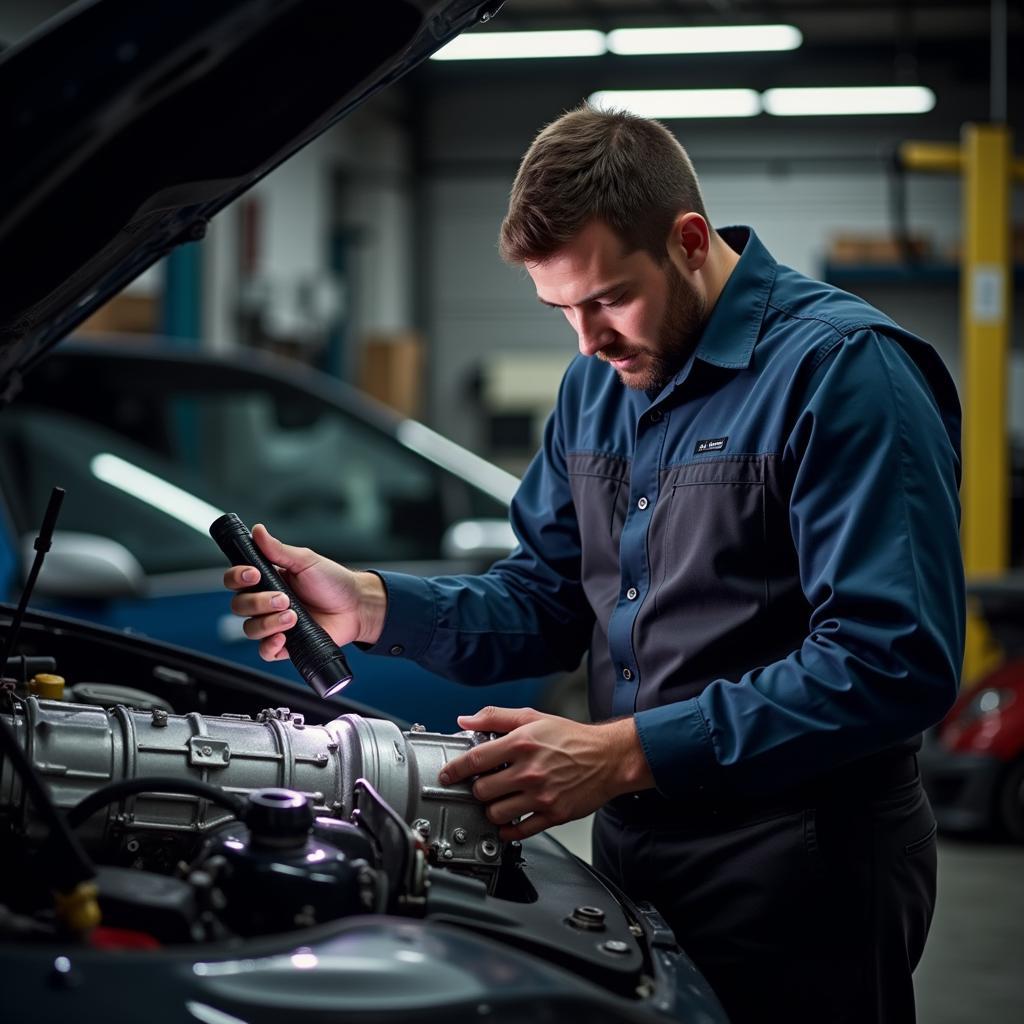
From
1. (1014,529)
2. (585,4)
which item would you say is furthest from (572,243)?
(585,4)

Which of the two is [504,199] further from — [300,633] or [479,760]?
[479,760]

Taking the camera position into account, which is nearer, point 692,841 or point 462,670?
point 692,841

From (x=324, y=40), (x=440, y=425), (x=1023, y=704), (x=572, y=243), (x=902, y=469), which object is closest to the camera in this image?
(x=324, y=40)

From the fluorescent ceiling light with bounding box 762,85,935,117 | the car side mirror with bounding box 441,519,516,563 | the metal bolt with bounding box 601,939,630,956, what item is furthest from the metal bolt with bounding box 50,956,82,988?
the fluorescent ceiling light with bounding box 762,85,935,117

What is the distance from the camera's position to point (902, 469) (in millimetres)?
1422

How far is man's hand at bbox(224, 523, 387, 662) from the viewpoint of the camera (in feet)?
5.46

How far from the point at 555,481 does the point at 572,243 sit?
1.48ft

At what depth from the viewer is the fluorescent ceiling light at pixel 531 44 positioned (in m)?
10.6

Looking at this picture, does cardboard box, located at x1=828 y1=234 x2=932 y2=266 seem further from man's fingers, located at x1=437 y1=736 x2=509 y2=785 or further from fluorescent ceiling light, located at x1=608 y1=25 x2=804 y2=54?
man's fingers, located at x1=437 y1=736 x2=509 y2=785

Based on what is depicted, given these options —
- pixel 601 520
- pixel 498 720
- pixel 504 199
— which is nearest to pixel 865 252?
pixel 504 199

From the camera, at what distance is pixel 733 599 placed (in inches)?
61.4

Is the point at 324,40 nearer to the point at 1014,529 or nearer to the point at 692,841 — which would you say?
the point at 692,841

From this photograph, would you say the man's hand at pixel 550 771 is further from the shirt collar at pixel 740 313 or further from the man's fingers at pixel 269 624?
the shirt collar at pixel 740 313

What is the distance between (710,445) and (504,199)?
39.7 feet
